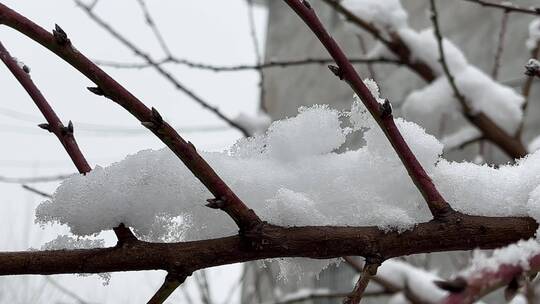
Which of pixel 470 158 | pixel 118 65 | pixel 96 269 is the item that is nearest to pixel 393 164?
pixel 96 269

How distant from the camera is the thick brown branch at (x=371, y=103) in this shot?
0.54 m

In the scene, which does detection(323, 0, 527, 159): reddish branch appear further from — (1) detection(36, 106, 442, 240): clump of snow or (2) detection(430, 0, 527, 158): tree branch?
(1) detection(36, 106, 442, 240): clump of snow

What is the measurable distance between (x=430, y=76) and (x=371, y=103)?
66.5 inches

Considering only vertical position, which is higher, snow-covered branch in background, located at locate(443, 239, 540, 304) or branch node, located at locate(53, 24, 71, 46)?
branch node, located at locate(53, 24, 71, 46)

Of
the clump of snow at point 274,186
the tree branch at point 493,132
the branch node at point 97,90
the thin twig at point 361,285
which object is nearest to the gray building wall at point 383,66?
the tree branch at point 493,132

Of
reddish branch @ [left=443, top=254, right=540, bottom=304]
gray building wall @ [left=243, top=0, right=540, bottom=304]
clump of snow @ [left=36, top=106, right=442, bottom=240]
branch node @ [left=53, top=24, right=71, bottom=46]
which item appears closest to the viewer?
reddish branch @ [left=443, top=254, right=540, bottom=304]

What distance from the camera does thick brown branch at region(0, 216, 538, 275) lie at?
507 millimetres

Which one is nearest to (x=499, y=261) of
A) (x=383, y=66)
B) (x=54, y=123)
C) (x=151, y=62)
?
(x=54, y=123)

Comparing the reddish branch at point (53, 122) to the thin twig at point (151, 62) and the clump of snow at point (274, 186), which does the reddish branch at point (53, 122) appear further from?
the thin twig at point (151, 62)

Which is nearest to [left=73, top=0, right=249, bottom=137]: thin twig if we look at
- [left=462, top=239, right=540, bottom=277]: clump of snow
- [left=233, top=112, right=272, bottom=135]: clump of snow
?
[left=233, top=112, right=272, bottom=135]: clump of snow

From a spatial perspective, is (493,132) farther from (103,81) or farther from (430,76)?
(103,81)

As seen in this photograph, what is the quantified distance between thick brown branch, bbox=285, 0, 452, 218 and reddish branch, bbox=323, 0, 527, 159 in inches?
50.1

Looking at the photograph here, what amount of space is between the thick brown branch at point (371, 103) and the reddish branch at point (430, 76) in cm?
127

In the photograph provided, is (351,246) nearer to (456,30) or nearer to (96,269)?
(96,269)
